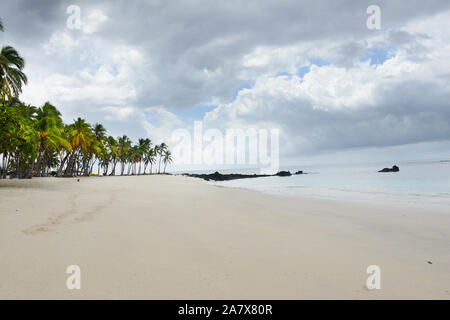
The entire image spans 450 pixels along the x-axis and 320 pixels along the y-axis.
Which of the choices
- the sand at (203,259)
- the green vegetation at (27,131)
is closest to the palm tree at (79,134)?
the green vegetation at (27,131)

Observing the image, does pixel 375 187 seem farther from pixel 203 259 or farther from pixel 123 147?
pixel 123 147

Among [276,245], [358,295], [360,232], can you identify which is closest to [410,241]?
[360,232]

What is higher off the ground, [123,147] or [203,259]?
[123,147]

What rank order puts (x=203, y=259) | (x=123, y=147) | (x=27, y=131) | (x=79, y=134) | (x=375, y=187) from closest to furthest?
(x=203, y=259)
(x=27, y=131)
(x=375, y=187)
(x=79, y=134)
(x=123, y=147)

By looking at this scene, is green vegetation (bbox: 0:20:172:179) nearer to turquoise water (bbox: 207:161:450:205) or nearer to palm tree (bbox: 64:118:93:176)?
palm tree (bbox: 64:118:93:176)

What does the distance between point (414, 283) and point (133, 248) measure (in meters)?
4.55

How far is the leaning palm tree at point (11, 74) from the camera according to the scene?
20.5 meters

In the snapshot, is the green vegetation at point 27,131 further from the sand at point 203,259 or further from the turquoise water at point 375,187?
the turquoise water at point 375,187

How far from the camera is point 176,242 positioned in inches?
197

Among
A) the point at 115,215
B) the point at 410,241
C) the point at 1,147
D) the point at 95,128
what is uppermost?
the point at 95,128

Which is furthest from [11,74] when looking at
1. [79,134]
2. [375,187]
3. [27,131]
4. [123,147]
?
Result: [123,147]

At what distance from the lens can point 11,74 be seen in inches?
831

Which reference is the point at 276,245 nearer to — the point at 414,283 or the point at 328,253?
the point at 328,253

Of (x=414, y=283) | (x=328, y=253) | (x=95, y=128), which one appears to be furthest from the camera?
(x=95, y=128)
